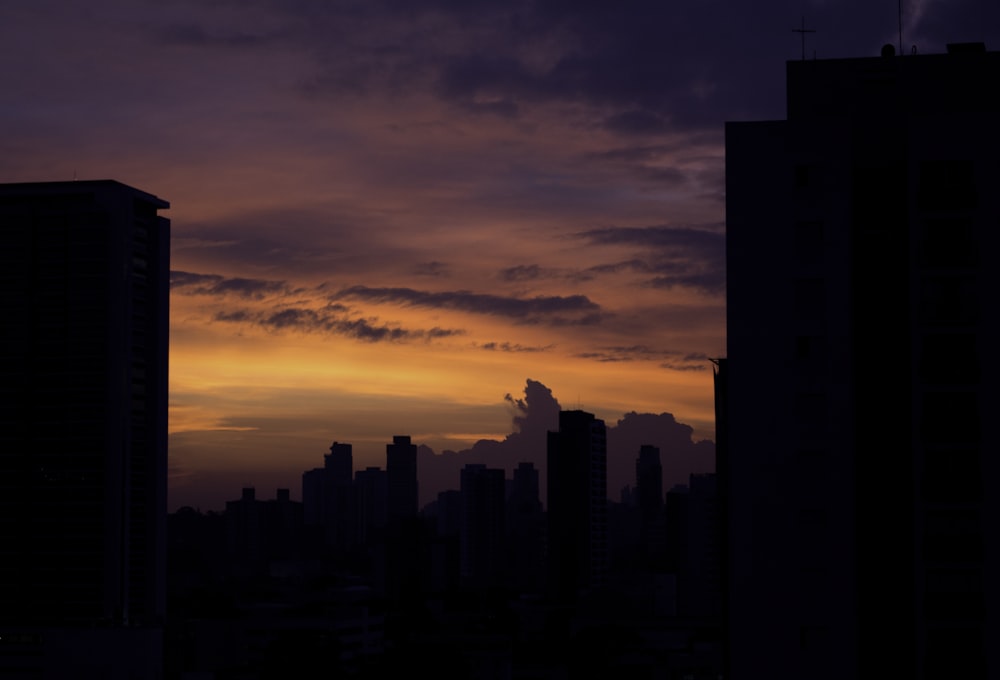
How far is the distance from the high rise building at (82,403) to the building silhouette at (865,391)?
393 feet

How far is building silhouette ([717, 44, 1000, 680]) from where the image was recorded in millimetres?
34906

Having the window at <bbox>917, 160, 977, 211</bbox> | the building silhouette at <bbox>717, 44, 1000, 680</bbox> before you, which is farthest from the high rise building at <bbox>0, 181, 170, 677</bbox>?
the window at <bbox>917, 160, 977, 211</bbox>

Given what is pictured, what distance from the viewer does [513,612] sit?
17938cm

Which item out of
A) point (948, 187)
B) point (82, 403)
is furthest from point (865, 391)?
point (82, 403)

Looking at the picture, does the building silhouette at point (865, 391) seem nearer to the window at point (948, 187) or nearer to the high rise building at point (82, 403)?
the window at point (948, 187)

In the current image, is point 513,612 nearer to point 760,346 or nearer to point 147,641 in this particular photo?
point 147,641

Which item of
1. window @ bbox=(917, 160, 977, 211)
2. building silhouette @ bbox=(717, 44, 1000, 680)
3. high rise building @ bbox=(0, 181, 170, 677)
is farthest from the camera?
high rise building @ bbox=(0, 181, 170, 677)

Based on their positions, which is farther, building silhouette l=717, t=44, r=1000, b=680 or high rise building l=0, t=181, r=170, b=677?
high rise building l=0, t=181, r=170, b=677

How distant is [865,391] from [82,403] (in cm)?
13000

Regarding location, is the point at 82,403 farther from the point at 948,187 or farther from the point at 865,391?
the point at 948,187

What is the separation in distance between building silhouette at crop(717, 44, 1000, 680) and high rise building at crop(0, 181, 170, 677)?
120 m

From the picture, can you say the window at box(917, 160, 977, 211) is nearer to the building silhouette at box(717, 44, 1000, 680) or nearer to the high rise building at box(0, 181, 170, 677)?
the building silhouette at box(717, 44, 1000, 680)

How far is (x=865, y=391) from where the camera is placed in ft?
119

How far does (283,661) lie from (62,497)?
203 feet
